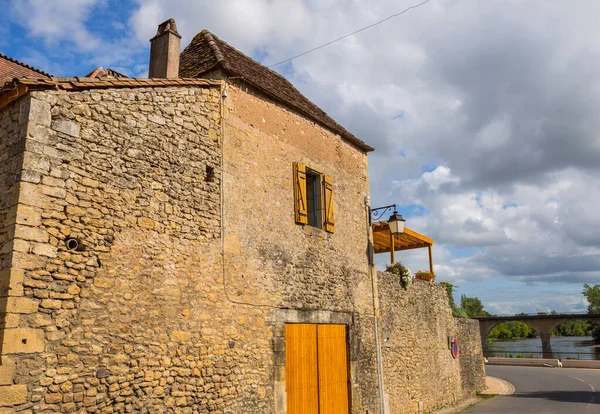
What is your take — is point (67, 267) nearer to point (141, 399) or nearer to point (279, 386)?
point (141, 399)

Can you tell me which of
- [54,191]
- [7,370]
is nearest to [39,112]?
[54,191]

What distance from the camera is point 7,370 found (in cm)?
453

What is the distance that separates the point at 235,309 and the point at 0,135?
393 cm

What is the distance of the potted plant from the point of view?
12555 millimetres

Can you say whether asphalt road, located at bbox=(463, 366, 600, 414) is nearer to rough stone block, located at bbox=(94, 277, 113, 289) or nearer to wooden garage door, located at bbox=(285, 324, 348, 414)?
wooden garage door, located at bbox=(285, 324, 348, 414)

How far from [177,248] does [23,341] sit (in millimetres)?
2229

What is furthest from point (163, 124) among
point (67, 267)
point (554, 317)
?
point (554, 317)

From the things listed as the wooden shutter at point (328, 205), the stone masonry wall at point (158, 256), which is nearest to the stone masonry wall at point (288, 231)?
the stone masonry wall at point (158, 256)

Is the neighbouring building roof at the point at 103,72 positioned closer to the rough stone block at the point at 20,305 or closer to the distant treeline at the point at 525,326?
the rough stone block at the point at 20,305

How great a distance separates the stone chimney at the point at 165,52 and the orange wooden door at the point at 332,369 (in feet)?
17.9

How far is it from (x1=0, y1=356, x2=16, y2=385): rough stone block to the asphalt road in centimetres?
1207

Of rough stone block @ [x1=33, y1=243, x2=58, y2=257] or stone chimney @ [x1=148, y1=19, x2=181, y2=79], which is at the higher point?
stone chimney @ [x1=148, y1=19, x2=181, y2=79]

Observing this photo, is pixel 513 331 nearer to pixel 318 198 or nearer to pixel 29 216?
pixel 318 198

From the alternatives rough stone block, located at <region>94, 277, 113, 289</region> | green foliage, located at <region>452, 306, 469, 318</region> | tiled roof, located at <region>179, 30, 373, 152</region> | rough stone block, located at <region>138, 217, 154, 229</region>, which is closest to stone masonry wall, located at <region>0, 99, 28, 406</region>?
rough stone block, located at <region>94, 277, 113, 289</region>
